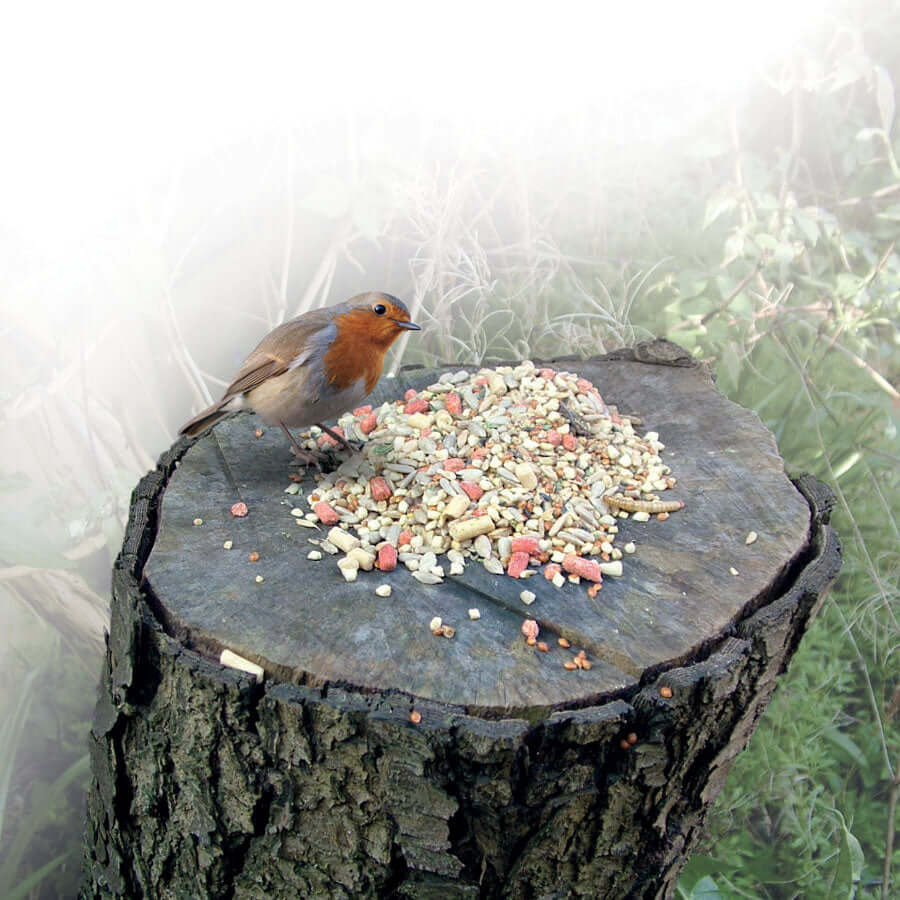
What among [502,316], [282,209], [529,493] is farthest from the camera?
[502,316]

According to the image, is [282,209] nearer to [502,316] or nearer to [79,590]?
[502,316]

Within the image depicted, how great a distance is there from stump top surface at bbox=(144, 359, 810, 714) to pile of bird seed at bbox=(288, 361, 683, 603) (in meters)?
0.04

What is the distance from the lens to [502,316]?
3.35 m

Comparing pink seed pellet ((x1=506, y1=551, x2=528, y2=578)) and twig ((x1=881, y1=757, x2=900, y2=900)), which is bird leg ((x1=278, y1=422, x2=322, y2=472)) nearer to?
pink seed pellet ((x1=506, y1=551, x2=528, y2=578))

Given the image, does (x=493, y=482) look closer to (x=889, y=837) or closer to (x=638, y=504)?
(x=638, y=504)

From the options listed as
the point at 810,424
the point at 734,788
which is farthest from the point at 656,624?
the point at 810,424

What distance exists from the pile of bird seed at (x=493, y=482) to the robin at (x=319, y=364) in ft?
0.55

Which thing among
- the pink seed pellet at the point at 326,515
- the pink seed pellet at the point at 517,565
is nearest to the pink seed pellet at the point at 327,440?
the pink seed pellet at the point at 326,515

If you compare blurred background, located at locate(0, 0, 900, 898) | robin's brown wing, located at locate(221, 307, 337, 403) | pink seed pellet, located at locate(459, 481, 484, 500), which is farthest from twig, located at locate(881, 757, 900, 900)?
robin's brown wing, located at locate(221, 307, 337, 403)

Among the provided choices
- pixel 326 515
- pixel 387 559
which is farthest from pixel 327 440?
pixel 387 559

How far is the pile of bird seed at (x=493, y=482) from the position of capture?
1692 mm

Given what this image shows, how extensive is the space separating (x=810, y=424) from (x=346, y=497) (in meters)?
1.90

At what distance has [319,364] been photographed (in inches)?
74.9

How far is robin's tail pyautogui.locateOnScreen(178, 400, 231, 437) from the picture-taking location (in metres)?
1.99
